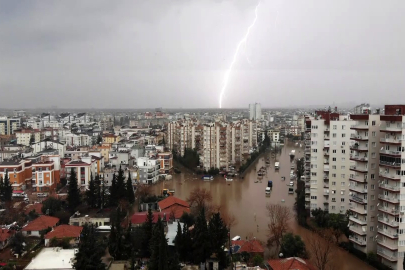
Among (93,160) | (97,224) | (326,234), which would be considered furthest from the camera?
(93,160)

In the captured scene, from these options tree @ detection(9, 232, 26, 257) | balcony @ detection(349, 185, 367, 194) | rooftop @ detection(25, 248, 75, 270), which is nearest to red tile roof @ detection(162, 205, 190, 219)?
rooftop @ detection(25, 248, 75, 270)

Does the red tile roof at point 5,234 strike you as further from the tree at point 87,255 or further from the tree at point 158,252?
the tree at point 158,252

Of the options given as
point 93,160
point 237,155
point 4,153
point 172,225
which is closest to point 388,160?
point 172,225

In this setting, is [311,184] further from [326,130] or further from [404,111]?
[404,111]

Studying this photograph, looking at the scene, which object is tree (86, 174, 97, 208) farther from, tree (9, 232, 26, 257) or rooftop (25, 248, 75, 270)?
rooftop (25, 248, 75, 270)

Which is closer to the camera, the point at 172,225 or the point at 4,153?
the point at 172,225

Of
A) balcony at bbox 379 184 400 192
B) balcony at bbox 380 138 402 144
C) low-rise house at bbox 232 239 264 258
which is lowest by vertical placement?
low-rise house at bbox 232 239 264 258

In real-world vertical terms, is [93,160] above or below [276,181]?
above
